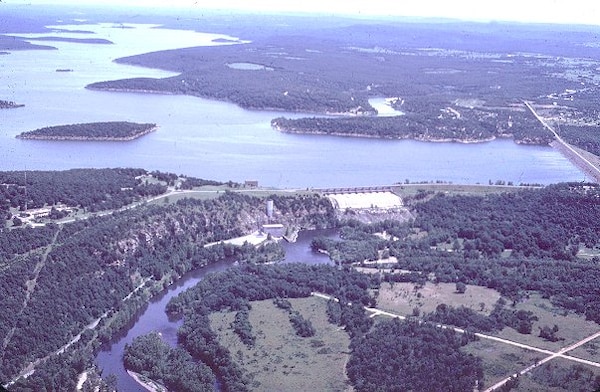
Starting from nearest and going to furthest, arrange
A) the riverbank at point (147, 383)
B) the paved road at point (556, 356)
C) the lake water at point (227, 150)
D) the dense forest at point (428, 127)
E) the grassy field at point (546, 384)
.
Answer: the grassy field at point (546, 384) < the paved road at point (556, 356) < the riverbank at point (147, 383) < the lake water at point (227, 150) < the dense forest at point (428, 127)

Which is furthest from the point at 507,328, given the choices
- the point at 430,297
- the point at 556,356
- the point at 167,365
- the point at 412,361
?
the point at 167,365

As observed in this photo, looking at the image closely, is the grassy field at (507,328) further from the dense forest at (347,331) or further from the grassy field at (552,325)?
the dense forest at (347,331)

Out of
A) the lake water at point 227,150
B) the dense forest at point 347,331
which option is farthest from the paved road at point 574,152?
the dense forest at point 347,331

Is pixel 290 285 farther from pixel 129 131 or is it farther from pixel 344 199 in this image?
pixel 129 131

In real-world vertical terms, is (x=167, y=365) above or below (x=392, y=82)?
below

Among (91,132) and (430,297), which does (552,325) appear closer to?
(430,297)

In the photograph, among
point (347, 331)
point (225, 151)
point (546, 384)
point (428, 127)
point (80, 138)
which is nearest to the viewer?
point (546, 384)
